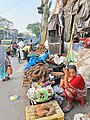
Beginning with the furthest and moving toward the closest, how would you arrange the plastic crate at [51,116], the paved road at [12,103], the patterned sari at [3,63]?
1. the patterned sari at [3,63]
2. the paved road at [12,103]
3. the plastic crate at [51,116]

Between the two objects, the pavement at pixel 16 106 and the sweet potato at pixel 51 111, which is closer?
the sweet potato at pixel 51 111

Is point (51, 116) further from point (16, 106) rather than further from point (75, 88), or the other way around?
point (16, 106)

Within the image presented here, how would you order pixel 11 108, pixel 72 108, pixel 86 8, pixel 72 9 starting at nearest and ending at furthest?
1. pixel 72 108
2. pixel 11 108
3. pixel 86 8
4. pixel 72 9

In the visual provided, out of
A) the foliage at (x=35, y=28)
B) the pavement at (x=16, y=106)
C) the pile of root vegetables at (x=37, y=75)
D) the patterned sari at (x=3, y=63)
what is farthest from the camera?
the foliage at (x=35, y=28)

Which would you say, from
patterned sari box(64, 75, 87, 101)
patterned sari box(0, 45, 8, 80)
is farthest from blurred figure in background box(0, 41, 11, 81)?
patterned sari box(64, 75, 87, 101)

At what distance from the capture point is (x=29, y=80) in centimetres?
557

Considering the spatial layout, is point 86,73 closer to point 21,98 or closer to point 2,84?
point 21,98

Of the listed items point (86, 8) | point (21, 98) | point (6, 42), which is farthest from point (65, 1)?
point (6, 42)

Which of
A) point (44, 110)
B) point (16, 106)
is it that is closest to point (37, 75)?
point (16, 106)

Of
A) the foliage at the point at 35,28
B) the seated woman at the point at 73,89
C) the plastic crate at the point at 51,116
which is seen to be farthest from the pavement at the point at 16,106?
the foliage at the point at 35,28

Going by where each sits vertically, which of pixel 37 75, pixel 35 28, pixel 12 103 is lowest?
pixel 12 103

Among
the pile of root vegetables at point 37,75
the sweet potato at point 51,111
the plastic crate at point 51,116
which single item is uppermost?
the pile of root vegetables at point 37,75

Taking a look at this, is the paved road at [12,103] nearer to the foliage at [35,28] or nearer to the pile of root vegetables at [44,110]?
the pile of root vegetables at [44,110]

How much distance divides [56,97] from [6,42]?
23.4 m
